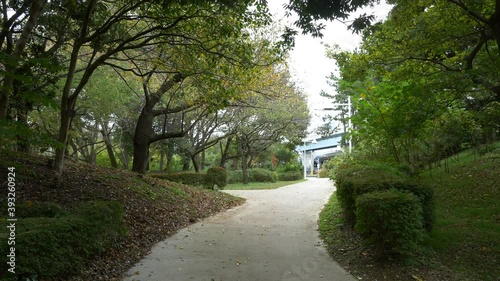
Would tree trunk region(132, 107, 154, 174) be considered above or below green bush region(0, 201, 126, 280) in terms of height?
above

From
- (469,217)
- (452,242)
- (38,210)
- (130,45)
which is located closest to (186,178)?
(130,45)

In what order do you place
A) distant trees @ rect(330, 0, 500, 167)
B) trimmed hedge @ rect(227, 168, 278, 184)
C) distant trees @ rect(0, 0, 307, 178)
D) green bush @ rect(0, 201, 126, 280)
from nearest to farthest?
green bush @ rect(0, 201, 126, 280)
distant trees @ rect(0, 0, 307, 178)
distant trees @ rect(330, 0, 500, 167)
trimmed hedge @ rect(227, 168, 278, 184)

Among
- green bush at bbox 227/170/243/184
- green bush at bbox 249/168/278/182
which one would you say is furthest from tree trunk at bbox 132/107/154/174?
green bush at bbox 249/168/278/182

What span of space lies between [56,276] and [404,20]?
9.14 m

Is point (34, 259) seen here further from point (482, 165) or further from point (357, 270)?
point (482, 165)

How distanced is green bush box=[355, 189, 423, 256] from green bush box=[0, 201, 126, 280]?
376 cm

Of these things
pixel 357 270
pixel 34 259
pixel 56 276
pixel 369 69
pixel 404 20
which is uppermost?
pixel 404 20

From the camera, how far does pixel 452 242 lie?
589cm

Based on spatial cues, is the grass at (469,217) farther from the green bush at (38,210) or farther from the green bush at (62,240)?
the green bush at (38,210)

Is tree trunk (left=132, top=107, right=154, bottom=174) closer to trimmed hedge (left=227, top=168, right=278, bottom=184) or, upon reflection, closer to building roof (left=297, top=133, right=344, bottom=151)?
trimmed hedge (left=227, top=168, right=278, bottom=184)

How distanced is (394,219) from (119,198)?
5.96 meters

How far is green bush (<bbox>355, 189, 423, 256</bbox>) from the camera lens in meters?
4.57

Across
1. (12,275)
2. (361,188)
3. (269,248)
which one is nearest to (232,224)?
(269,248)

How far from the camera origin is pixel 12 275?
311 cm
